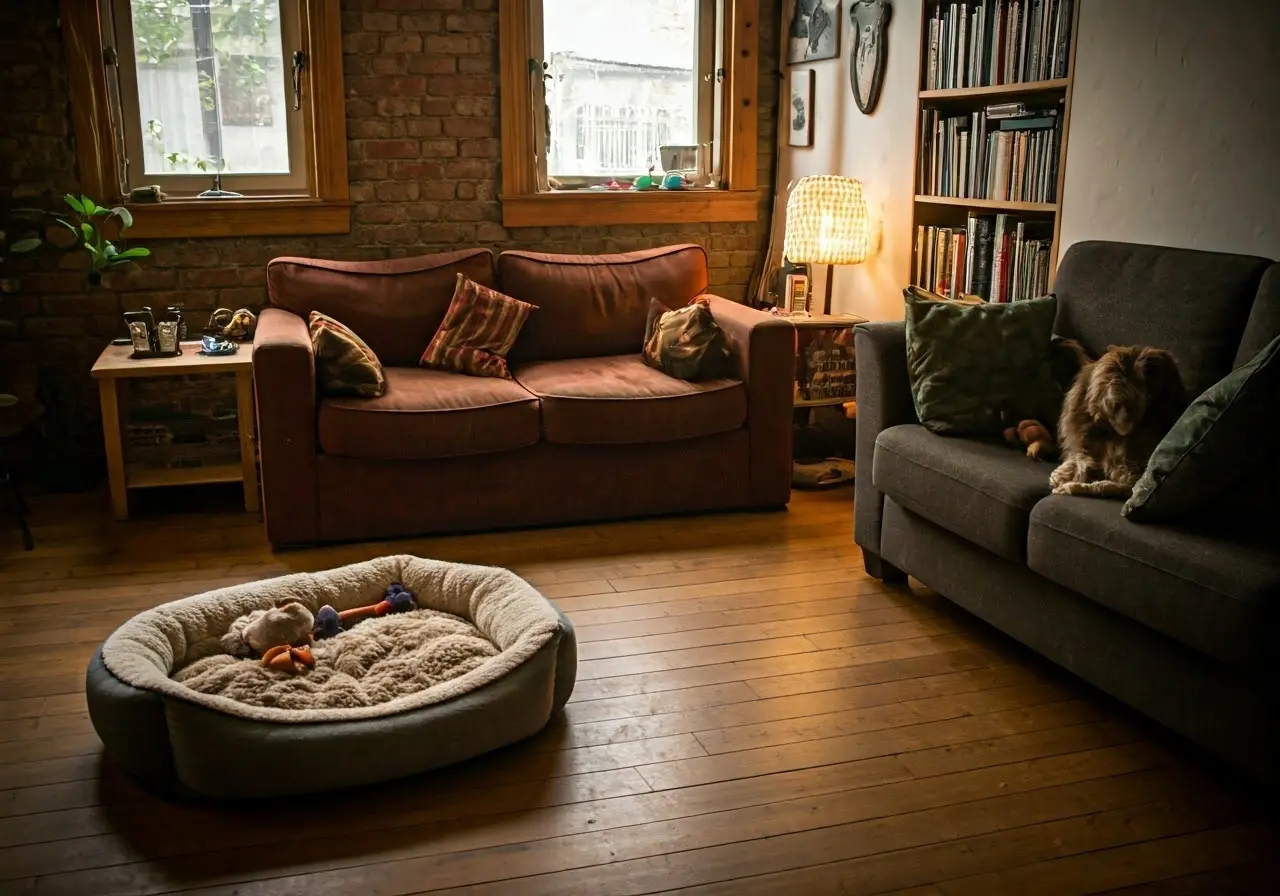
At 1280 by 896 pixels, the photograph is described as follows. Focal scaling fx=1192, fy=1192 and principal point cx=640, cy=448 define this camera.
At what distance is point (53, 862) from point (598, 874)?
98cm

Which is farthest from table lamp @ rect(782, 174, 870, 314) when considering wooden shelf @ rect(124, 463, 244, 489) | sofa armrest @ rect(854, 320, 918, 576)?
wooden shelf @ rect(124, 463, 244, 489)

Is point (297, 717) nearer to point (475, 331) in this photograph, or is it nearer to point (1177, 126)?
point (475, 331)

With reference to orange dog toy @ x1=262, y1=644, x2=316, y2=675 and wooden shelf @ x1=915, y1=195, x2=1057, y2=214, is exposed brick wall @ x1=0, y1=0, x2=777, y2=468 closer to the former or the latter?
wooden shelf @ x1=915, y1=195, x2=1057, y2=214

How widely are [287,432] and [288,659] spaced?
4.03 ft

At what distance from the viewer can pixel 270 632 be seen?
270 centimetres

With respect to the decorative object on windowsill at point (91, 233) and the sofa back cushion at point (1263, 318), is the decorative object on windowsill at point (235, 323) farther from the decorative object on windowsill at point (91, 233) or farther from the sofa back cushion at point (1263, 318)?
the sofa back cushion at point (1263, 318)

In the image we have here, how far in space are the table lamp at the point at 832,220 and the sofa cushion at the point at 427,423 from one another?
1379 mm

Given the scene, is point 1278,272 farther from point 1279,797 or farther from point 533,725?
point 533,725

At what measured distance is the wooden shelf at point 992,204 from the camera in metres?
3.70

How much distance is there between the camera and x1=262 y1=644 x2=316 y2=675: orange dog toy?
262cm

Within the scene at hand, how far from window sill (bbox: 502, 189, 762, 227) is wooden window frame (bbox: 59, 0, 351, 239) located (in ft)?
2.35

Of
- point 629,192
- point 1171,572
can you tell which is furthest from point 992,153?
point 1171,572

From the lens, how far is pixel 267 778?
2.28m

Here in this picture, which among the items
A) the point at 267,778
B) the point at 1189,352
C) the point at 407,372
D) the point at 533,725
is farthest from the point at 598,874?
the point at 407,372
